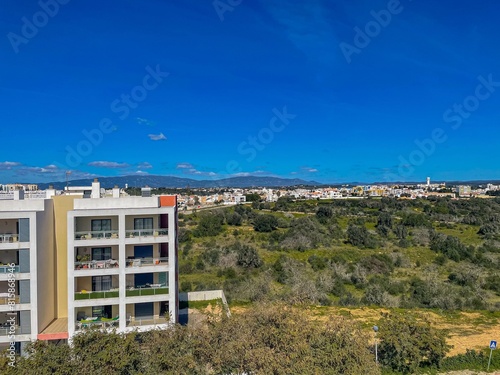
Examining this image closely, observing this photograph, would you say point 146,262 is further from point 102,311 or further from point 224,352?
point 224,352

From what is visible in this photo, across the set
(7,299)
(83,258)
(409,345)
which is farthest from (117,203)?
(409,345)

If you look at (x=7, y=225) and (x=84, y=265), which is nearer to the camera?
(x=7, y=225)

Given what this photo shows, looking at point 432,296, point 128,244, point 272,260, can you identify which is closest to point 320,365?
point 128,244

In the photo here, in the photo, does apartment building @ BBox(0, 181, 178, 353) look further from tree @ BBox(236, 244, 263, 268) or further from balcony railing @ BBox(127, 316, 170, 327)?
tree @ BBox(236, 244, 263, 268)

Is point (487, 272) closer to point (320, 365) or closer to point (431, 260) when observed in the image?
point (431, 260)

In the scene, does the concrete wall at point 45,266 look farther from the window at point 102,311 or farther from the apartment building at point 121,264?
the window at point 102,311

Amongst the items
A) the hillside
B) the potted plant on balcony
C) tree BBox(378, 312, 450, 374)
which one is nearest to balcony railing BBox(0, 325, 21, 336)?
the potted plant on balcony

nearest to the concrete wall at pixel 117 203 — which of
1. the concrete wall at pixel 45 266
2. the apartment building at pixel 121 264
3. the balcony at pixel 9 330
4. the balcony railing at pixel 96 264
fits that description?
the apartment building at pixel 121 264
